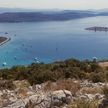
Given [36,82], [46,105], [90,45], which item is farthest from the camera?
[90,45]

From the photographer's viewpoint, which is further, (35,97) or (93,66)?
(93,66)

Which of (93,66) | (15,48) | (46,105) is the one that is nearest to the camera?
(46,105)

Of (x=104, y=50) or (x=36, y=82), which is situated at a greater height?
(x=36, y=82)

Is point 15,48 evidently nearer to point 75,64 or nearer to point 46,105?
point 75,64

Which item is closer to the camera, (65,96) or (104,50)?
(65,96)

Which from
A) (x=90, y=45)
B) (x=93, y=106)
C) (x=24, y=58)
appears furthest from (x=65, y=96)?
(x=90, y=45)

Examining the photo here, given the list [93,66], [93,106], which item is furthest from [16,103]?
[93,66]

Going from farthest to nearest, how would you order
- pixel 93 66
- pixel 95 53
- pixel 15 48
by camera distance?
pixel 15 48, pixel 95 53, pixel 93 66

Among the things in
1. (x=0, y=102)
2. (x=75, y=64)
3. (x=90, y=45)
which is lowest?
(x=90, y=45)

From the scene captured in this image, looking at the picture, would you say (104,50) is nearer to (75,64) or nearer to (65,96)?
(75,64)
